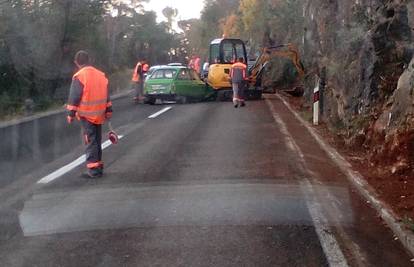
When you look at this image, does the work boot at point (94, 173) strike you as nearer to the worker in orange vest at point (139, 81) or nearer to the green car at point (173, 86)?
the green car at point (173, 86)

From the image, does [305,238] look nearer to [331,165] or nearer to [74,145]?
[331,165]

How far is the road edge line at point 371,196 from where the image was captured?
647 cm

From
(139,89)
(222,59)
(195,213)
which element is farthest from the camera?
(222,59)

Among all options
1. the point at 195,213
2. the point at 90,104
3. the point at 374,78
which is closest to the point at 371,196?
the point at 195,213

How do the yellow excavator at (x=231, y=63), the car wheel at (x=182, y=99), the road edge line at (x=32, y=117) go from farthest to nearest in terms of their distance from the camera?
1. the yellow excavator at (x=231, y=63)
2. the car wheel at (x=182, y=99)
3. the road edge line at (x=32, y=117)

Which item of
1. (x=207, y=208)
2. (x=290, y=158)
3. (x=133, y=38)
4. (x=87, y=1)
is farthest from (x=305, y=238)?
(x=133, y=38)

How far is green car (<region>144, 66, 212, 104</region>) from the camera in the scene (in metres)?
26.2

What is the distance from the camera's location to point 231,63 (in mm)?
28234

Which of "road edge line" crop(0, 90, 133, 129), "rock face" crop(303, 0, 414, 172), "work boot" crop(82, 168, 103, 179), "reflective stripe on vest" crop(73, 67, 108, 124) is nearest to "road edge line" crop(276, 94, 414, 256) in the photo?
"rock face" crop(303, 0, 414, 172)

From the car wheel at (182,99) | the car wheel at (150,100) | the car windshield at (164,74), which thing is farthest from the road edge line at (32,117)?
the car wheel at (182,99)

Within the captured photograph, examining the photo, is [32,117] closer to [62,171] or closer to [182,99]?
[182,99]

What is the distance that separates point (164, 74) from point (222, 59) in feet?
10.0

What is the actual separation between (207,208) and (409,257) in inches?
99.9

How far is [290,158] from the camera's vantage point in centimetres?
1162
